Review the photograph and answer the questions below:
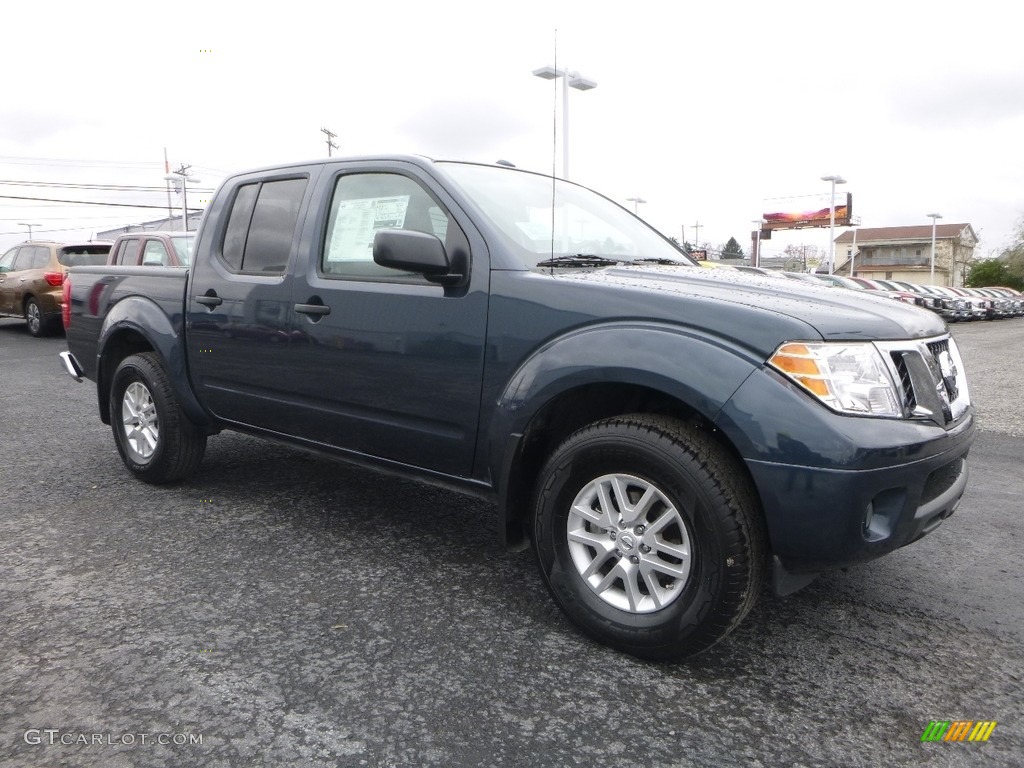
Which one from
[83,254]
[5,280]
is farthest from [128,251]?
[5,280]

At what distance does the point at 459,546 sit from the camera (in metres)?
3.69

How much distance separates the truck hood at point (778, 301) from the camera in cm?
244

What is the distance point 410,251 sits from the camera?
290cm

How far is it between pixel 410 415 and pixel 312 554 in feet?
2.81

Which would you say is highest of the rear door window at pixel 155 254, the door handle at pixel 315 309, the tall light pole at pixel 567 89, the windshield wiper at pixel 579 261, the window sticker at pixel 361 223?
the tall light pole at pixel 567 89

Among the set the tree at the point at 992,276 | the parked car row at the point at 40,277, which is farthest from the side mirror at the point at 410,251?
the tree at the point at 992,276

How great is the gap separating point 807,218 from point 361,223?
8798 centimetres

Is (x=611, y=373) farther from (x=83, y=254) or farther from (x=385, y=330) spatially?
(x=83, y=254)

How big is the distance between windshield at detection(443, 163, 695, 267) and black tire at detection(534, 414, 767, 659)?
2.77 feet

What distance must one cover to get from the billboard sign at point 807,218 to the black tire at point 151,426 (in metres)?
86.5

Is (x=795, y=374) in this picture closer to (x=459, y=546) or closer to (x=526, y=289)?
(x=526, y=289)

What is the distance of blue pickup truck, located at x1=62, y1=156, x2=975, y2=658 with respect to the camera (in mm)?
2363

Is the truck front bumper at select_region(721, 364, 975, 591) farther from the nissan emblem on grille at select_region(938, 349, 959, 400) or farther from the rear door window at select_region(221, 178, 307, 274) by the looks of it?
the rear door window at select_region(221, 178, 307, 274)

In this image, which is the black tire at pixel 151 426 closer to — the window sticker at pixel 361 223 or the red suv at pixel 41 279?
the window sticker at pixel 361 223
